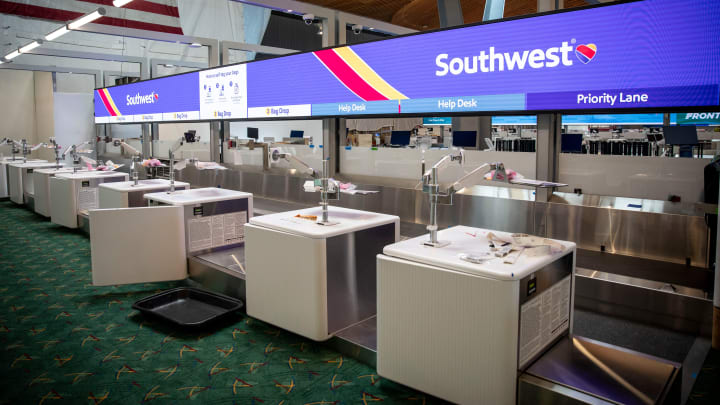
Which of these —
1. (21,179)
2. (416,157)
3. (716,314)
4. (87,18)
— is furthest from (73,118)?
(716,314)

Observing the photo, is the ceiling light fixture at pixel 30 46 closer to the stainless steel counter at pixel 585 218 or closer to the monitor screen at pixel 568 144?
the stainless steel counter at pixel 585 218

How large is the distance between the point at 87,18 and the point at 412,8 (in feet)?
16.2

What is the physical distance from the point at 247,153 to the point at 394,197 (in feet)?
8.98

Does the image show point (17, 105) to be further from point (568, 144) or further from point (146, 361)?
point (568, 144)

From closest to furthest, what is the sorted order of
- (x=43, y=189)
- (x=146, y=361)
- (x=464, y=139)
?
(x=146, y=361), (x=464, y=139), (x=43, y=189)

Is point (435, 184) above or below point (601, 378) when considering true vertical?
above

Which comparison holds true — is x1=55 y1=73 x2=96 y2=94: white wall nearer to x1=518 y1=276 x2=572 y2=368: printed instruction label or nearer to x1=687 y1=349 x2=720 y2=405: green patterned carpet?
x1=518 y1=276 x2=572 y2=368: printed instruction label

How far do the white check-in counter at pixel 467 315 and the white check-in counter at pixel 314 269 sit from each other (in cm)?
51

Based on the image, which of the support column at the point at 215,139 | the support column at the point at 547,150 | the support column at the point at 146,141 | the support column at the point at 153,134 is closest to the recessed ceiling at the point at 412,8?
the support column at the point at 215,139

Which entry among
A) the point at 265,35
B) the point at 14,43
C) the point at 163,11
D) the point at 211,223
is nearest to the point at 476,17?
the point at 265,35

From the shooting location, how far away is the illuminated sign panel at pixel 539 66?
2.60 metres

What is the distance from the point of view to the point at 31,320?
333 cm

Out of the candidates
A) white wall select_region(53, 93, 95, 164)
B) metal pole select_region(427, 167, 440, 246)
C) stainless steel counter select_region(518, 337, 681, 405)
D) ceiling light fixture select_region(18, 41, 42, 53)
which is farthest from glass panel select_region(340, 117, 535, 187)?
white wall select_region(53, 93, 95, 164)

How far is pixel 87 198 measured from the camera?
20.5 feet
